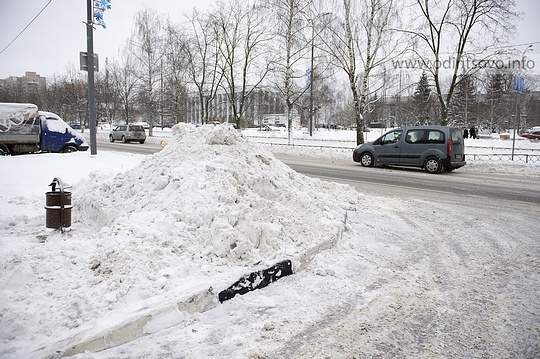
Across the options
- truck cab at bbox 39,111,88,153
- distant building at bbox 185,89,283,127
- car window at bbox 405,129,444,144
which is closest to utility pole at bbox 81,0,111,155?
truck cab at bbox 39,111,88,153

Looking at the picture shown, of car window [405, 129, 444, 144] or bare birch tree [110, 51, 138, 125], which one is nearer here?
car window [405, 129, 444, 144]

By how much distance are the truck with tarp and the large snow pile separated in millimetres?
11346

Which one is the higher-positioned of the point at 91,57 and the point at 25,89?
the point at 25,89

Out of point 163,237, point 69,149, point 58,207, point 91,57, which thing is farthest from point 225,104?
point 163,237

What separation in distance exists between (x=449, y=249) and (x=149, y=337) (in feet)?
13.7

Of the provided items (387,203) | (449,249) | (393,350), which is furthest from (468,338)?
(387,203)

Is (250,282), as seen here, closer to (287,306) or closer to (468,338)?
(287,306)

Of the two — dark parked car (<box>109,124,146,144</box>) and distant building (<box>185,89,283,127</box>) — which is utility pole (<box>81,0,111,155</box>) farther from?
dark parked car (<box>109,124,146,144</box>)

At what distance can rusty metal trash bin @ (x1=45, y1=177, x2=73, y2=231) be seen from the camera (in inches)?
193

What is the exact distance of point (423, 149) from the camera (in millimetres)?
14242

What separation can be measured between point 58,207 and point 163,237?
1.94 metres

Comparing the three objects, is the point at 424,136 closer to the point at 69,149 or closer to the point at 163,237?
the point at 163,237

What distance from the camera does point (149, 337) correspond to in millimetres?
2984

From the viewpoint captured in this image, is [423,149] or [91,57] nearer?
[423,149]
